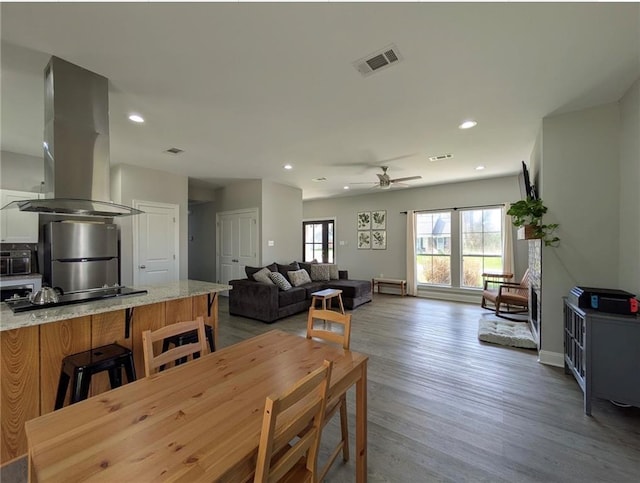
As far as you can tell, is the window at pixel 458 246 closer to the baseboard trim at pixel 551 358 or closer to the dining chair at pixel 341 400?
the baseboard trim at pixel 551 358

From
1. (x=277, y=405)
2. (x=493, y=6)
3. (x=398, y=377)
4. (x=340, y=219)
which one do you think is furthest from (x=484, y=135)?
(x=340, y=219)

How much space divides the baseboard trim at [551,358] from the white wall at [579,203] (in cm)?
4

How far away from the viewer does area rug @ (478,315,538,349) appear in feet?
11.5

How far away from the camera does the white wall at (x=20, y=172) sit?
395 cm

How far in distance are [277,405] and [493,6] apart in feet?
7.53

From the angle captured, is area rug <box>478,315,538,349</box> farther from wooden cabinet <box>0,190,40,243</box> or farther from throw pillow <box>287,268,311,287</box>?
wooden cabinet <box>0,190,40,243</box>

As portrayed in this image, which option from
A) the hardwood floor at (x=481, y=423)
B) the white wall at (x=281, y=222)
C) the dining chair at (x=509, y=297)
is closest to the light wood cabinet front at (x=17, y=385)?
the hardwood floor at (x=481, y=423)

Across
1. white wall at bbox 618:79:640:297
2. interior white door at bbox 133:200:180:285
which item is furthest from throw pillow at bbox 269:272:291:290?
white wall at bbox 618:79:640:297

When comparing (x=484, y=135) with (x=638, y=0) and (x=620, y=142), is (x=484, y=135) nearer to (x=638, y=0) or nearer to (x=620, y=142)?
(x=620, y=142)

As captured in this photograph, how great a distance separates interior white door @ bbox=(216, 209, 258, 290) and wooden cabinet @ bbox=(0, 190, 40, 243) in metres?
3.30

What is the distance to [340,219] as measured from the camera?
27.0 feet

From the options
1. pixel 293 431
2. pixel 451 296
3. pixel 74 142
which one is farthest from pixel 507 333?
pixel 74 142

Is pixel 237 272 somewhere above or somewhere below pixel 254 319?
above

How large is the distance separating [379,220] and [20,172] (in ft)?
22.8
